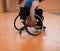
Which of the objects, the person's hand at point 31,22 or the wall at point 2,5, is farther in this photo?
the wall at point 2,5

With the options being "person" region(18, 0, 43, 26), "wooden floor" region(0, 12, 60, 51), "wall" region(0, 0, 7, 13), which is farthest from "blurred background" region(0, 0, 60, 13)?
"person" region(18, 0, 43, 26)

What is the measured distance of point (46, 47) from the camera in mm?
2551

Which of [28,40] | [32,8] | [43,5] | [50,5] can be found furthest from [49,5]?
[28,40]

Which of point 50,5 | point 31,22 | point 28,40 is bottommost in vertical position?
point 28,40

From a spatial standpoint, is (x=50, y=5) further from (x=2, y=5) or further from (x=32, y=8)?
(x=32, y=8)

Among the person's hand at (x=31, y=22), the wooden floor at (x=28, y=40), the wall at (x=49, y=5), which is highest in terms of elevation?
the wall at (x=49, y=5)

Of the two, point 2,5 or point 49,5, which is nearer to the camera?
point 2,5

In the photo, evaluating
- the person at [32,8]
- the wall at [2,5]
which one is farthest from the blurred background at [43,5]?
the person at [32,8]

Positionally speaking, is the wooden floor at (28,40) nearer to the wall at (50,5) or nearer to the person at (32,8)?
the person at (32,8)

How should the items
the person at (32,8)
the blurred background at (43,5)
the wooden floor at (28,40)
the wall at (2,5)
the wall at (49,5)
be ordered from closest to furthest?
1. the wooden floor at (28,40)
2. the person at (32,8)
3. the wall at (2,5)
4. the blurred background at (43,5)
5. the wall at (49,5)

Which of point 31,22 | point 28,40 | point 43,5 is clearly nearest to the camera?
point 28,40

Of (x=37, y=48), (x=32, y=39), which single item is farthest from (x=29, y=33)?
(x=37, y=48)

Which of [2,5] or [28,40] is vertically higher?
[2,5]

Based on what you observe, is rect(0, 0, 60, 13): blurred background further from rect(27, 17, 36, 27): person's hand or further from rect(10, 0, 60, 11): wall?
rect(27, 17, 36, 27): person's hand
